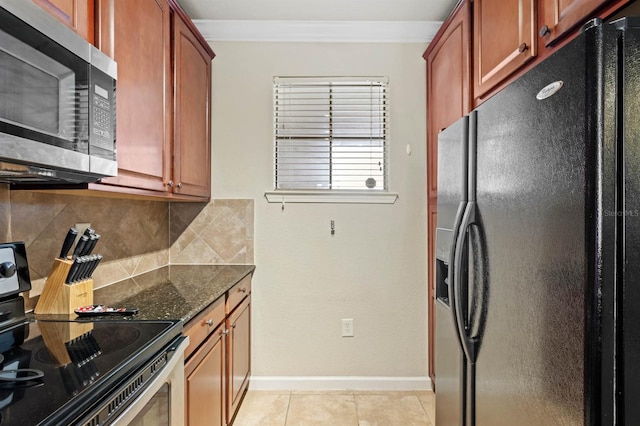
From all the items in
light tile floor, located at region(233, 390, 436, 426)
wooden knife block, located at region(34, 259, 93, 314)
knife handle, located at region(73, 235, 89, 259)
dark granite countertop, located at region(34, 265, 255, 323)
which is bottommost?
light tile floor, located at region(233, 390, 436, 426)

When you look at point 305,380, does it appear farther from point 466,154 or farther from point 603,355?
point 603,355

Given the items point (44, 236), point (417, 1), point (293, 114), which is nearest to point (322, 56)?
point (293, 114)

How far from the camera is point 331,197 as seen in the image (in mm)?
2635

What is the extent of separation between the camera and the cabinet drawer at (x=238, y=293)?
6.66 feet

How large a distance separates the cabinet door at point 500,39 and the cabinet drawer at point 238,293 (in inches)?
64.9

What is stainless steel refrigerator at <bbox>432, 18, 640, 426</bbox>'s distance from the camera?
27.3 inches

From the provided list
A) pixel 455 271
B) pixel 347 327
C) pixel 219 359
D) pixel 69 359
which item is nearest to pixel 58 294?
pixel 69 359

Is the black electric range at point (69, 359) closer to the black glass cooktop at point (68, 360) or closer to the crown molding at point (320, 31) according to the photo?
the black glass cooktop at point (68, 360)

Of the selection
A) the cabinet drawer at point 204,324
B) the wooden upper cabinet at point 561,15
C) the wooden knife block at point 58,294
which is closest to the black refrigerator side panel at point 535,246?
the wooden upper cabinet at point 561,15

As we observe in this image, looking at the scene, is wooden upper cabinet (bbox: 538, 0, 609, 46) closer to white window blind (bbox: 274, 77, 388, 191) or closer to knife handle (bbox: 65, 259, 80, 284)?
white window blind (bbox: 274, 77, 388, 191)

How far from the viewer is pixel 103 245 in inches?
74.5

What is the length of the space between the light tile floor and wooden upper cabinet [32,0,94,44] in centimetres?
212

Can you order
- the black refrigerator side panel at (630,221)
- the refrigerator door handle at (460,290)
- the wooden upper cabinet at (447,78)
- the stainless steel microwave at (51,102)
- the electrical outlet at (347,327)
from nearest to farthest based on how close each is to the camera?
the black refrigerator side panel at (630,221) → the stainless steel microwave at (51,102) → the refrigerator door handle at (460,290) → the wooden upper cabinet at (447,78) → the electrical outlet at (347,327)

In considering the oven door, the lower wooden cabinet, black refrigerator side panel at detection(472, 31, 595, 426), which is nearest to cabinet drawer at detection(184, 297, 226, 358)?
the lower wooden cabinet
